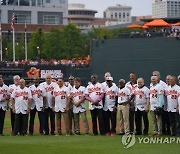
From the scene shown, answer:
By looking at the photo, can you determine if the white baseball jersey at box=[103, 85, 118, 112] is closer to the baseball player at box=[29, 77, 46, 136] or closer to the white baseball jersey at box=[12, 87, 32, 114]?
the baseball player at box=[29, 77, 46, 136]

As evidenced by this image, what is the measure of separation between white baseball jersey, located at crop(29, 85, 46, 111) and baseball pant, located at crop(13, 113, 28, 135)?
52 cm

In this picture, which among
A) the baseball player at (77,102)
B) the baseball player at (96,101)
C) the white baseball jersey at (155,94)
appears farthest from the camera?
Answer: the baseball player at (77,102)

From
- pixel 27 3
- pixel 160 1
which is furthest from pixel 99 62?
pixel 27 3

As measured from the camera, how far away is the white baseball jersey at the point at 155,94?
20812 mm

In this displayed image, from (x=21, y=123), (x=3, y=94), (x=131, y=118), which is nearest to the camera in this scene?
(x=131, y=118)

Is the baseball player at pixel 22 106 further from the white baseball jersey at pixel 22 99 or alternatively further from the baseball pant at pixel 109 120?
the baseball pant at pixel 109 120

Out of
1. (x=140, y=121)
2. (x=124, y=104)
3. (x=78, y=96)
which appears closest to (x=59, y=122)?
(x=78, y=96)

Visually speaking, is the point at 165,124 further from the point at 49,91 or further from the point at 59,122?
the point at 49,91

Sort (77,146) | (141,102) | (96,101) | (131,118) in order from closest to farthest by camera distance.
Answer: (77,146) → (141,102) → (131,118) → (96,101)

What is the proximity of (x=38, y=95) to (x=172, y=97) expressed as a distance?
457cm

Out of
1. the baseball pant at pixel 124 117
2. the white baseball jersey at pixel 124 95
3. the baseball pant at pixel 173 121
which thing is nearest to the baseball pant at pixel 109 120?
the baseball pant at pixel 124 117

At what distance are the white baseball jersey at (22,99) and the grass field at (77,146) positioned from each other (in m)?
2.13

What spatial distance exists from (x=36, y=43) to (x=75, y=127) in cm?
6729

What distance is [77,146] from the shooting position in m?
17.5
